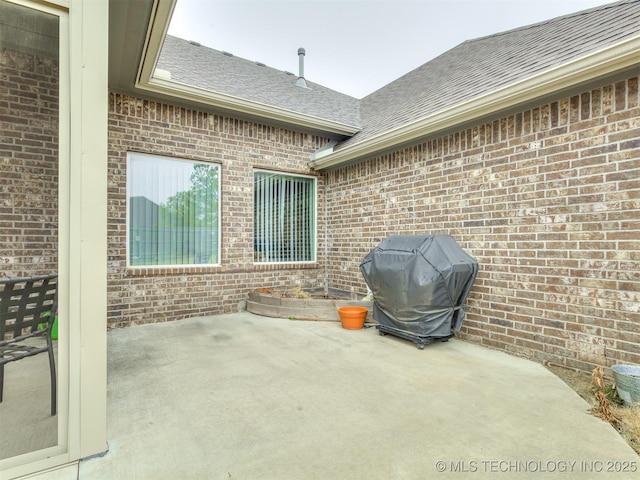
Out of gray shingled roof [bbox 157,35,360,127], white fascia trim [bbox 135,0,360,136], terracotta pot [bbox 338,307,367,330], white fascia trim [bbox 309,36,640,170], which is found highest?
gray shingled roof [bbox 157,35,360,127]

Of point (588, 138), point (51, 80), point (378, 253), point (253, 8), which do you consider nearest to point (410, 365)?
point (378, 253)

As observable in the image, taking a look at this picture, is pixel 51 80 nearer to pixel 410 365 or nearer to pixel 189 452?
pixel 189 452

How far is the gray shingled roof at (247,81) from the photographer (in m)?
5.63

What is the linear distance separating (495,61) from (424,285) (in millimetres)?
3742

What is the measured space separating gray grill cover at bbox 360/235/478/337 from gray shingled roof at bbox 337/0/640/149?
6.36 ft

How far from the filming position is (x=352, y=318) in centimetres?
473

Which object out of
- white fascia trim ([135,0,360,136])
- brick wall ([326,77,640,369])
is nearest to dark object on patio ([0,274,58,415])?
white fascia trim ([135,0,360,136])

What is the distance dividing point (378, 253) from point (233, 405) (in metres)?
2.58

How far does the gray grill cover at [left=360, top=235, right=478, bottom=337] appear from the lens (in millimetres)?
3762

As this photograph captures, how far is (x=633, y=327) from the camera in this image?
289 cm

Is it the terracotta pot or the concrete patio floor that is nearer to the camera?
the concrete patio floor

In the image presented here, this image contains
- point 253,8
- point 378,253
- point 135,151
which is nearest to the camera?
point 378,253

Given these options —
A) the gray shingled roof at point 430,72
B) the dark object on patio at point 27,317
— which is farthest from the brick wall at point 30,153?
the gray shingled roof at point 430,72

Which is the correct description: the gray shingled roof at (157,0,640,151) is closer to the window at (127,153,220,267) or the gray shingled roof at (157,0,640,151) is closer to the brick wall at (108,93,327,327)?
the brick wall at (108,93,327,327)
